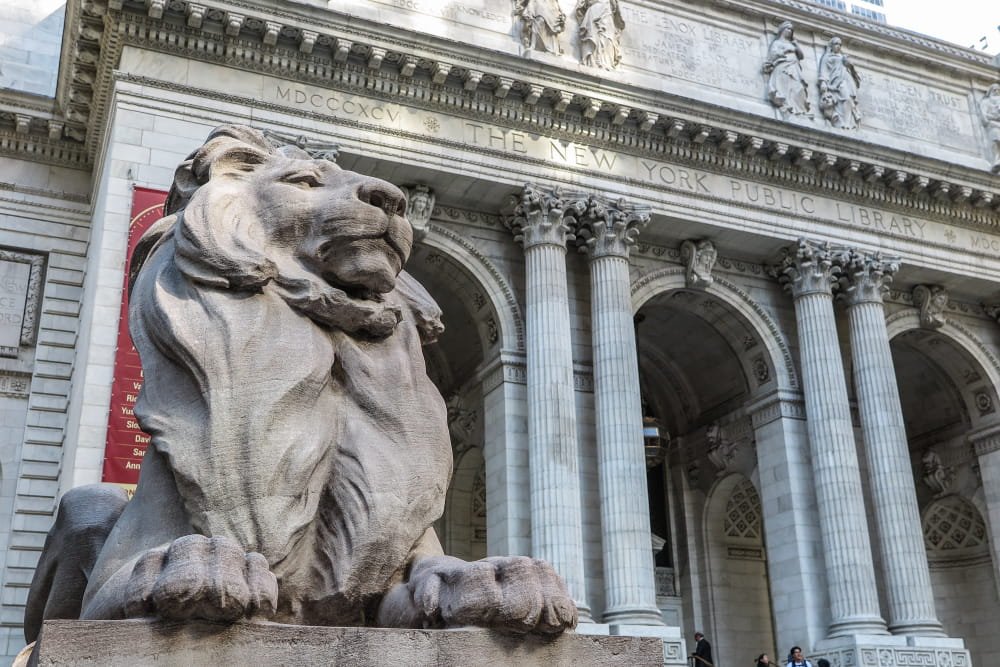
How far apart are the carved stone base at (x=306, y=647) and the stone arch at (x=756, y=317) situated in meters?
18.3

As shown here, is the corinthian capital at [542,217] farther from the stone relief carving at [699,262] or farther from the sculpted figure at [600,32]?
the stone relief carving at [699,262]

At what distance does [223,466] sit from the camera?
9.21 ft

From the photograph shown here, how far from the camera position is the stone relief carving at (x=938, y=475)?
2506cm

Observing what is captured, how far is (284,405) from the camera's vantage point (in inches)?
116

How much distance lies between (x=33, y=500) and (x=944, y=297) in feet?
62.8

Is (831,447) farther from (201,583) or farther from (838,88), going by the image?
(201,583)

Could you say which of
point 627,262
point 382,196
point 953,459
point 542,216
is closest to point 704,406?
point 627,262

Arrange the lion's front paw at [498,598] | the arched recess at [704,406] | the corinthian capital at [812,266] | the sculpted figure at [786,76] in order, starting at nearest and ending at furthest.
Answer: the lion's front paw at [498,598] < the corinthian capital at [812,266] < the arched recess at [704,406] < the sculpted figure at [786,76]

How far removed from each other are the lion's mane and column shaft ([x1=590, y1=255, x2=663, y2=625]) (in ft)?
46.6

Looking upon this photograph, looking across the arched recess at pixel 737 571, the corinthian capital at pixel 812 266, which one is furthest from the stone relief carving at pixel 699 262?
the arched recess at pixel 737 571

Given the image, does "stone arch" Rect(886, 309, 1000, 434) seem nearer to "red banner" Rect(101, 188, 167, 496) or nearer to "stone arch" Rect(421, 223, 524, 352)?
"stone arch" Rect(421, 223, 524, 352)

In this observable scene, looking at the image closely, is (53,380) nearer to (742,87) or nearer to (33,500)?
(33,500)

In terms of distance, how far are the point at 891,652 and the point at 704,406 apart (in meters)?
7.45

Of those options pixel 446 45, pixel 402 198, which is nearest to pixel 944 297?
pixel 446 45
